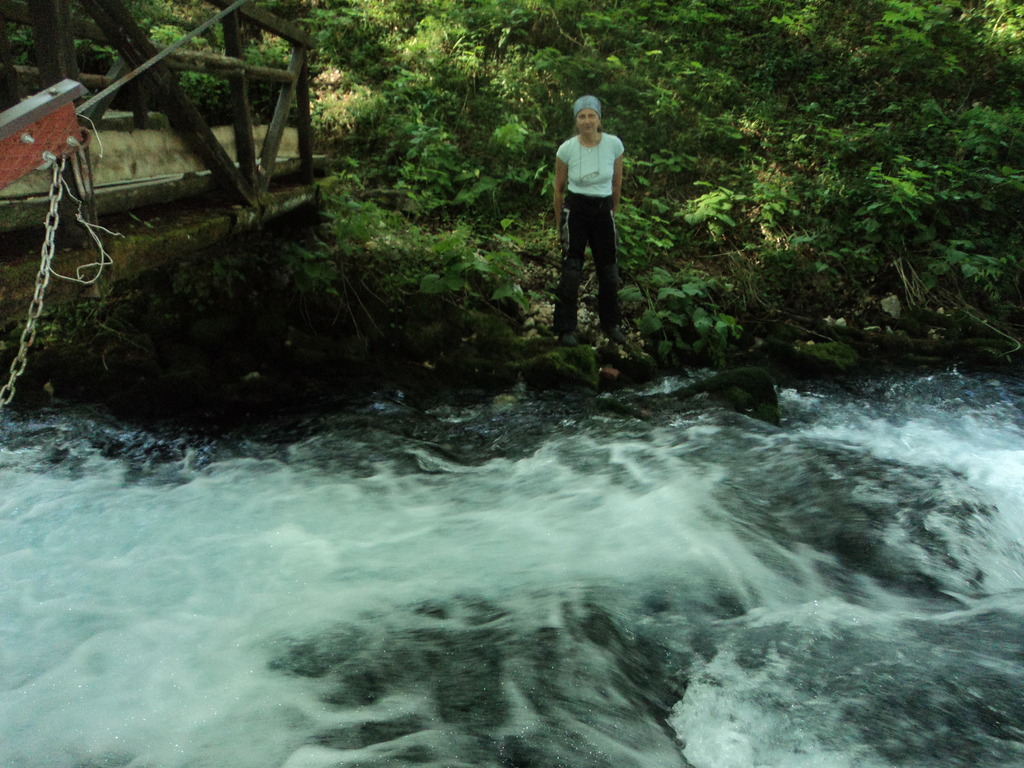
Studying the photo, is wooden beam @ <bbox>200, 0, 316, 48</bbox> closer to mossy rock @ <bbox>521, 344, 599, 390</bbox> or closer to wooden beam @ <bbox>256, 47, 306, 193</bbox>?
wooden beam @ <bbox>256, 47, 306, 193</bbox>

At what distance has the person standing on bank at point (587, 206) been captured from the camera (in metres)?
6.61

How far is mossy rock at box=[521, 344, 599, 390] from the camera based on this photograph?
6879mm

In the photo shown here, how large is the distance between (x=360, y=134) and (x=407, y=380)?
16.8 ft

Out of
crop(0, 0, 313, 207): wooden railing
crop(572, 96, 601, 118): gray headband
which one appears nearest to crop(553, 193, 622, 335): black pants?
crop(572, 96, 601, 118): gray headband

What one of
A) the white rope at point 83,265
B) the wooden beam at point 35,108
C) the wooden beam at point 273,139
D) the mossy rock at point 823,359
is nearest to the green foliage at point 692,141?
the mossy rock at point 823,359

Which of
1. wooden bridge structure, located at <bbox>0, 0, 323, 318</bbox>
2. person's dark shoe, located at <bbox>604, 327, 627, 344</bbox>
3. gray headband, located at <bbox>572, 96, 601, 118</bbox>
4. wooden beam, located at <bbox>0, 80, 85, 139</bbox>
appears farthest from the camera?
person's dark shoe, located at <bbox>604, 327, 627, 344</bbox>

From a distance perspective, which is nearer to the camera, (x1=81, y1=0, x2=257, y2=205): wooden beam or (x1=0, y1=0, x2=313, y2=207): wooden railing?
(x1=0, y1=0, x2=313, y2=207): wooden railing

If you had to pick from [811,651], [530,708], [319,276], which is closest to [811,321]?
[319,276]

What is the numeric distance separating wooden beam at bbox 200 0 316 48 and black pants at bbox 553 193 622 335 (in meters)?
2.75

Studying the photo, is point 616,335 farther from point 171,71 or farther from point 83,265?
point 83,265

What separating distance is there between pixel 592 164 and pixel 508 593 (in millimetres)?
4171

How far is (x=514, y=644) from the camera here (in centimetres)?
328

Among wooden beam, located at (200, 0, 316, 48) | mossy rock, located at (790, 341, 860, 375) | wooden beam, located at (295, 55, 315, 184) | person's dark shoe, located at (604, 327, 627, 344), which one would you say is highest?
wooden beam, located at (200, 0, 316, 48)

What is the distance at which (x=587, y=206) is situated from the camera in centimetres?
677
